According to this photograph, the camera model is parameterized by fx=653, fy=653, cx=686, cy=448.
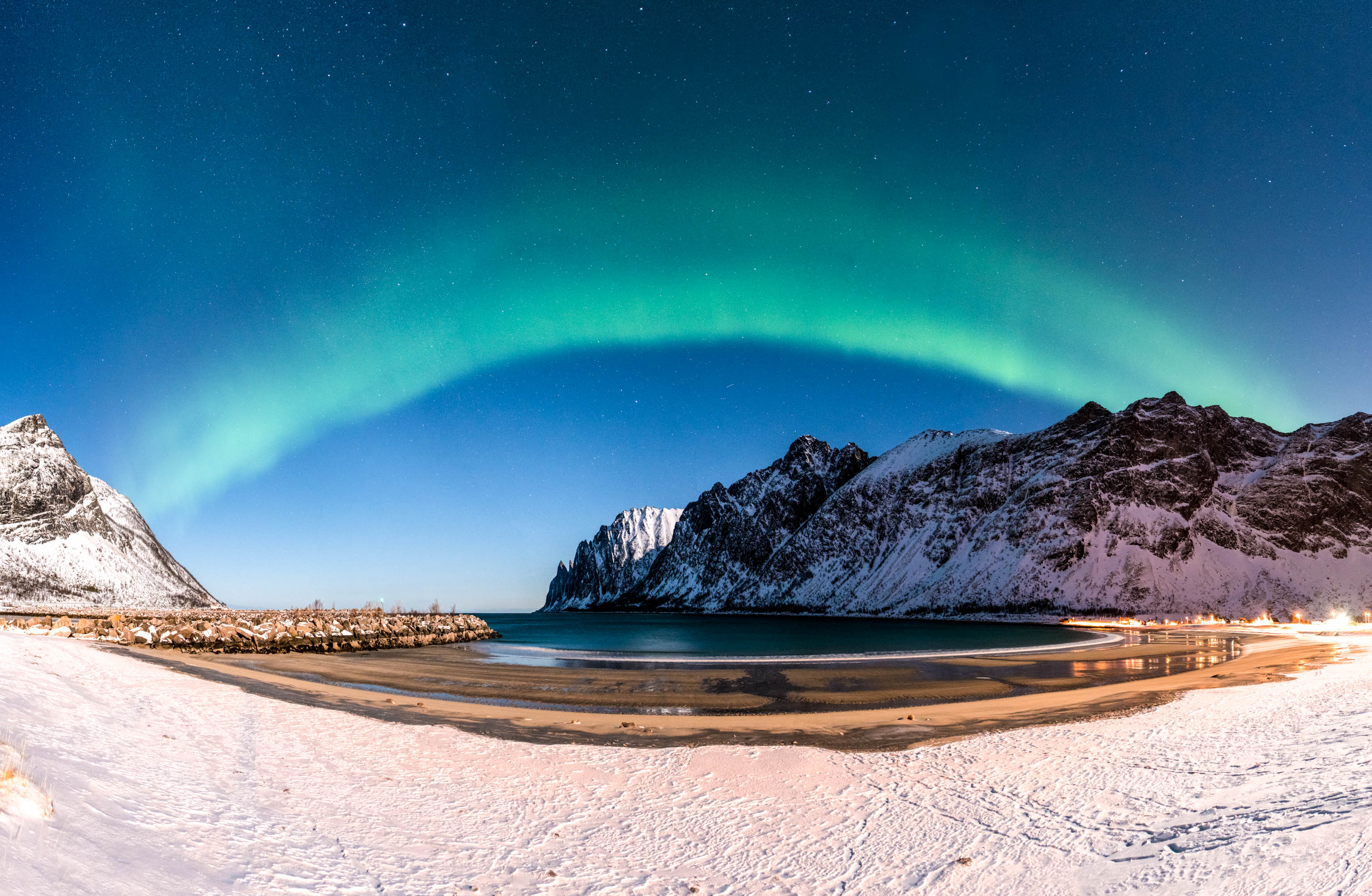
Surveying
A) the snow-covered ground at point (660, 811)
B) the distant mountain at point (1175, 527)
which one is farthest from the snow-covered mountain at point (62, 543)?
the distant mountain at point (1175, 527)

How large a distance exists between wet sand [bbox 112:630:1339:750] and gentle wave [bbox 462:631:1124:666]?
507 cm

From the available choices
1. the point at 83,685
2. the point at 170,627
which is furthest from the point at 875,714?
the point at 170,627

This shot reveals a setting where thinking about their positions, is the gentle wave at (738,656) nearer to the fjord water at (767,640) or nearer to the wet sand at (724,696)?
the fjord water at (767,640)

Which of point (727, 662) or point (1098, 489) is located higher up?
point (1098, 489)

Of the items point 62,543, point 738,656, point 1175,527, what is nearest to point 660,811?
point 738,656

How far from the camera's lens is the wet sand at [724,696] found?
18.1 meters

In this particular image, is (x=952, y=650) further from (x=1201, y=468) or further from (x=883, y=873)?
(x=1201, y=468)

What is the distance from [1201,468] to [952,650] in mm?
154811

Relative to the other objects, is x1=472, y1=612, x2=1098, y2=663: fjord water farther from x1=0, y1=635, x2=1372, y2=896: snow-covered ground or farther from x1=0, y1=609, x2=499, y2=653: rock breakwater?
x1=0, y1=635, x2=1372, y2=896: snow-covered ground

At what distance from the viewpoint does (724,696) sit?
26.9 metres

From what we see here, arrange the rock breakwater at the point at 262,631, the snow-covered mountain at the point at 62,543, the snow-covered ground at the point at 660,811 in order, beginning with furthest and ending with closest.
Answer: the snow-covered mountain at the point at 62,543 → the rock breakwater at the point at 262,631 → the snow-covered ground at the point at 660,811

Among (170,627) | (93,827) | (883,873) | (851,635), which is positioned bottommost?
(851,635)

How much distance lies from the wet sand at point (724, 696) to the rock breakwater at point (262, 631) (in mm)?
6547

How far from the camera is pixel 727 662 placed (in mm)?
45250
